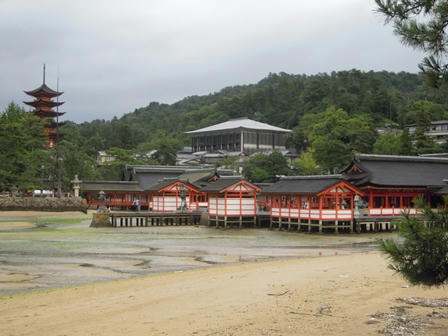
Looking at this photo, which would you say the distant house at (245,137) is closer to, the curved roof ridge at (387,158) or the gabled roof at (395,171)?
the curved roof ridge at (387,158)

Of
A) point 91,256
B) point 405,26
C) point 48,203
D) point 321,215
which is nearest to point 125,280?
point 91,256

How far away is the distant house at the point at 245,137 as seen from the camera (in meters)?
102

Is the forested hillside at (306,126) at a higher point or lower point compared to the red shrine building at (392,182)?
higher

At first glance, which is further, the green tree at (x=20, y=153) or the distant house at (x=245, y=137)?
the distant house at (x=245, y=137)

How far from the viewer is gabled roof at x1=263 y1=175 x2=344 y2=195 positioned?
116 feet

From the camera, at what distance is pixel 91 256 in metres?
23.6

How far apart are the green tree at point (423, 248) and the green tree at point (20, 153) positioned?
5214 centimetres

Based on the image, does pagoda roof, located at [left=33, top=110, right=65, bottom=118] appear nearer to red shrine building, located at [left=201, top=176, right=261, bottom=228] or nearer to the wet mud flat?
the wet mud flat

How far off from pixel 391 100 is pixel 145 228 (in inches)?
2879

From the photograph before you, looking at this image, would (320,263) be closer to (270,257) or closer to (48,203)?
(270,257)

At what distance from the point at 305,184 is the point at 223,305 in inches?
1015

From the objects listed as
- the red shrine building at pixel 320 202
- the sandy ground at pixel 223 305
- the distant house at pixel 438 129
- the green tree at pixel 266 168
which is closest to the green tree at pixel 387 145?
the green tree at pixel 266 168

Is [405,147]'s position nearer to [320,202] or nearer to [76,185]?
[320,202]

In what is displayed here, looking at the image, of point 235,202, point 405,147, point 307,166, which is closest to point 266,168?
point 307,166
